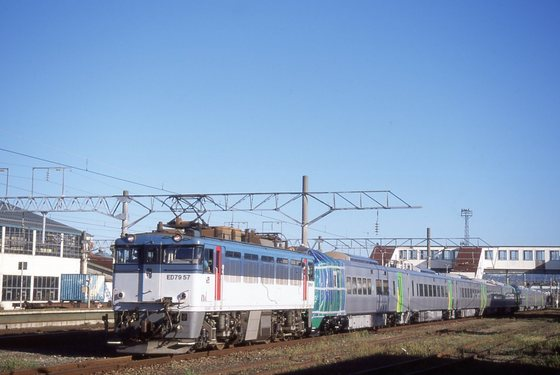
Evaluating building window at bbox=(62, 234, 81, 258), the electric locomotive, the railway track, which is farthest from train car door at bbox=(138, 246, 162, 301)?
building window at bbox=(62, 234, 81, 258)

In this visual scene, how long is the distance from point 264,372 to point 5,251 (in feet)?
196

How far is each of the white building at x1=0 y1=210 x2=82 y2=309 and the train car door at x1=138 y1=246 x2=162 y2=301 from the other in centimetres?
4730

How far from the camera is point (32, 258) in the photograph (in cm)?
7344

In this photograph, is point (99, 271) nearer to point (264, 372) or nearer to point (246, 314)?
point (246, 314)

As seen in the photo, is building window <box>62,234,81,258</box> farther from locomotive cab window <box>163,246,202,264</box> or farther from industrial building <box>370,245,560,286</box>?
locomotive cab window <box>163,246,202,264</box>

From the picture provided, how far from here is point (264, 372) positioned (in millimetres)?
17875

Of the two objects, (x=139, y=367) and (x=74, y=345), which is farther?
(x=74, y=345)

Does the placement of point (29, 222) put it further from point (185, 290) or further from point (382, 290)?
point (185, 290)

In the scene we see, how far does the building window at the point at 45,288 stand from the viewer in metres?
73.8

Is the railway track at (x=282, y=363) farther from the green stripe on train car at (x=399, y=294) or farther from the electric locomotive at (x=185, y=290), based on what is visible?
the green stripe on train car at (x=399, y=294)

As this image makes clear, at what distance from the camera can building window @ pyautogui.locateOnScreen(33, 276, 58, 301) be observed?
73812 millimetres

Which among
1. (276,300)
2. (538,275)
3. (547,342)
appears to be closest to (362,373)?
(276,300)

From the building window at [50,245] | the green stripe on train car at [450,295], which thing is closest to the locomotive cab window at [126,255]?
the green stripe on train car at [450,295]

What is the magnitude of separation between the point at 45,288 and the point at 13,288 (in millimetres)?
4644
